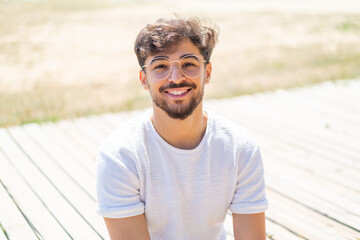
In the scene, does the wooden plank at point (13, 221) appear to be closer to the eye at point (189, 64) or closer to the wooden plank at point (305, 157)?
the eye at point (189, 64)

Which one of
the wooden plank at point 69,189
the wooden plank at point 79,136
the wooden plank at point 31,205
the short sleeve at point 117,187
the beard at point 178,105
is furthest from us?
the wooden plank at point 79,136

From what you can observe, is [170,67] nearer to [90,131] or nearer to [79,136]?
[79,136]

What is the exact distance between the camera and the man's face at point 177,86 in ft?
6.40

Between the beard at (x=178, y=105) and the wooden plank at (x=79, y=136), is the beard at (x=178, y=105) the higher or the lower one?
the higher one

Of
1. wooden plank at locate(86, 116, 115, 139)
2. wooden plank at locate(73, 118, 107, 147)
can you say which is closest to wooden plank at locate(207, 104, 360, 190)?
wooden plank at locate(86, 116, 115, 139)

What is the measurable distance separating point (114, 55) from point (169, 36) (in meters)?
10.6

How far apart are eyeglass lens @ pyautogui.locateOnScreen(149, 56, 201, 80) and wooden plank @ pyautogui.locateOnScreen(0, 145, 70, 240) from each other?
132cm

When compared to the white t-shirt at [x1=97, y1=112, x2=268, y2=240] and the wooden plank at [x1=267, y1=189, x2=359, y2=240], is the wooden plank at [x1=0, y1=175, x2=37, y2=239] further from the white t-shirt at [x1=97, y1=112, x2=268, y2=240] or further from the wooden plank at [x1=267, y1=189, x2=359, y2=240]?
the wooden plank at [x1=267, y1=189, x2=359, y2=240]

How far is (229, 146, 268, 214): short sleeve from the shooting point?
2.00m

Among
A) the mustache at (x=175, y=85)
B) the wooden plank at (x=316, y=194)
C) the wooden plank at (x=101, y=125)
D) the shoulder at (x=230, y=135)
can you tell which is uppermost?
the mustache at (x=175, y=85)

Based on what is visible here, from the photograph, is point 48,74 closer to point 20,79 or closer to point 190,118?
point 20,79

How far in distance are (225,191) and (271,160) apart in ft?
6.72

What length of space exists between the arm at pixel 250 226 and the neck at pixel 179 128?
39 centimetres

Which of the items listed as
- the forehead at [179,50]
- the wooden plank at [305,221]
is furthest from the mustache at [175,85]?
the wooden plank at [305,221]
